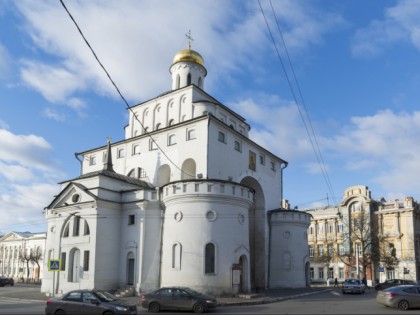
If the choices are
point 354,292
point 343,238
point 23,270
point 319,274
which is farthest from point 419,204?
point 23,270

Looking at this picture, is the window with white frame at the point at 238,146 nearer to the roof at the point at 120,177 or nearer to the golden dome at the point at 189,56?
the roof at the point at 120,177

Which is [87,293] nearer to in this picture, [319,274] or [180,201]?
[180,201]

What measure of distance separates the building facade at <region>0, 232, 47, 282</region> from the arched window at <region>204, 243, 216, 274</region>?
57.8m

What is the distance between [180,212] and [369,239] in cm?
3333

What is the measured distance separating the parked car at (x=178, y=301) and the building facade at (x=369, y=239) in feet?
126

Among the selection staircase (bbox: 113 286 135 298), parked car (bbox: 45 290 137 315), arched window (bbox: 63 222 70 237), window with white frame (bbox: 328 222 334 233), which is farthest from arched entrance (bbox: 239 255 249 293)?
window with white frame (bbox: 328 222 334 233)

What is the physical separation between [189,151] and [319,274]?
43035 millimetres

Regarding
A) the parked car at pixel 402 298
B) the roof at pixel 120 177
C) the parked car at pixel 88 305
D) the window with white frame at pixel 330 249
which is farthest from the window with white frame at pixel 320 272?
the parked car at pixel 88 305

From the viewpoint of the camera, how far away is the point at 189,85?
3697 centimetres

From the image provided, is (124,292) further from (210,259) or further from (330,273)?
(330,273)

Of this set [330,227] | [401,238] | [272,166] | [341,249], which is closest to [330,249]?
[341,249]

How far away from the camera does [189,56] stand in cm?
4028

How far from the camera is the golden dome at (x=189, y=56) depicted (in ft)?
132

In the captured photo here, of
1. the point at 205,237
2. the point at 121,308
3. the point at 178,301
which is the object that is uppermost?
the point at 205,237
